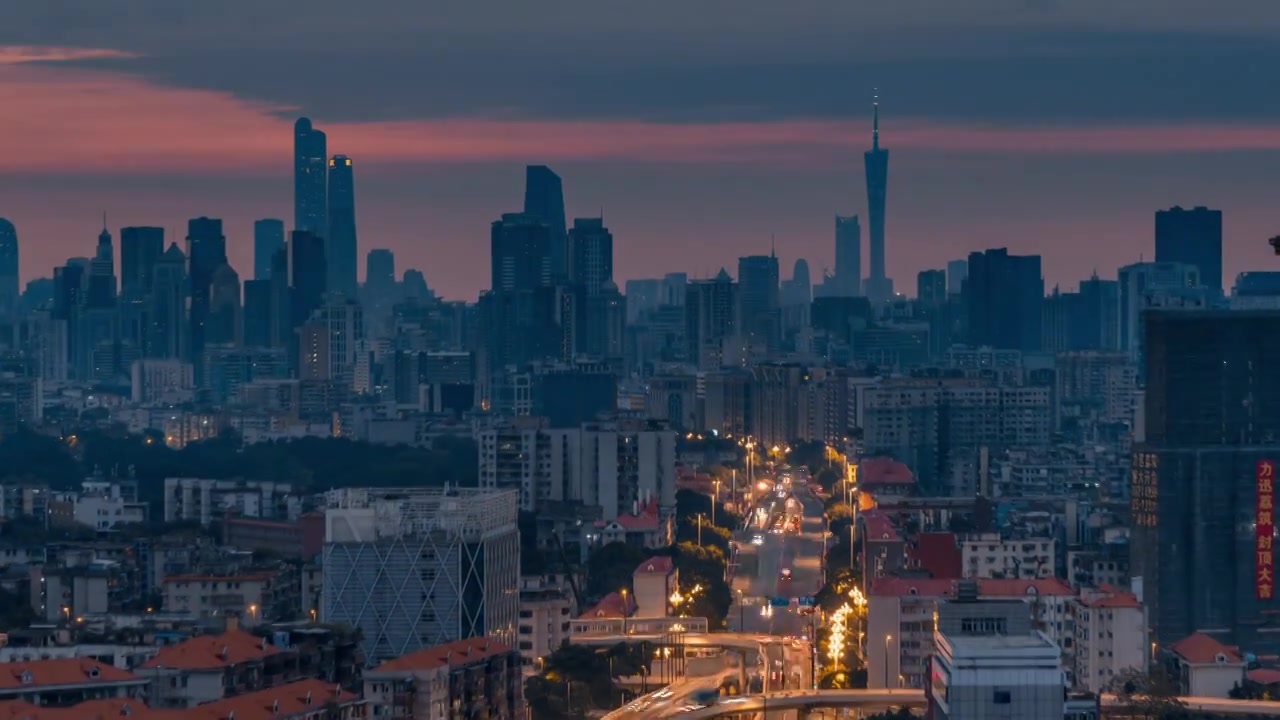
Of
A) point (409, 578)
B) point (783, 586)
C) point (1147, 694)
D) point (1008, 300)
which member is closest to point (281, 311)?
point (1008, 300)

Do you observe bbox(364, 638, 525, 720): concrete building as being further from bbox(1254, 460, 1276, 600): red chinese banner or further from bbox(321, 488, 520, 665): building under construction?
bbox(1254, 460, 1276, 600): red chinese banner

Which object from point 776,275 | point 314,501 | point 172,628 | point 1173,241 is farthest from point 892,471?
point 776,275

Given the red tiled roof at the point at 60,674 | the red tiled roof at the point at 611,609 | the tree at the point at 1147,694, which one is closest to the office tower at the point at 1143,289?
the red tiled roof at the point at 611,609

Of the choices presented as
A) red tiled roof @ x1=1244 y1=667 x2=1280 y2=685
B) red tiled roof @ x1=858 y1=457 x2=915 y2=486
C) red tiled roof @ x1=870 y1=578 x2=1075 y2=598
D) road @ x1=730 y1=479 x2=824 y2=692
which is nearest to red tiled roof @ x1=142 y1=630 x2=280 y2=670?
road @ x1=730 y1=479 x2=824 y2=692

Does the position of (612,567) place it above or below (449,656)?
below

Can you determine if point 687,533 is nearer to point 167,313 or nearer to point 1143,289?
point 1143,289
